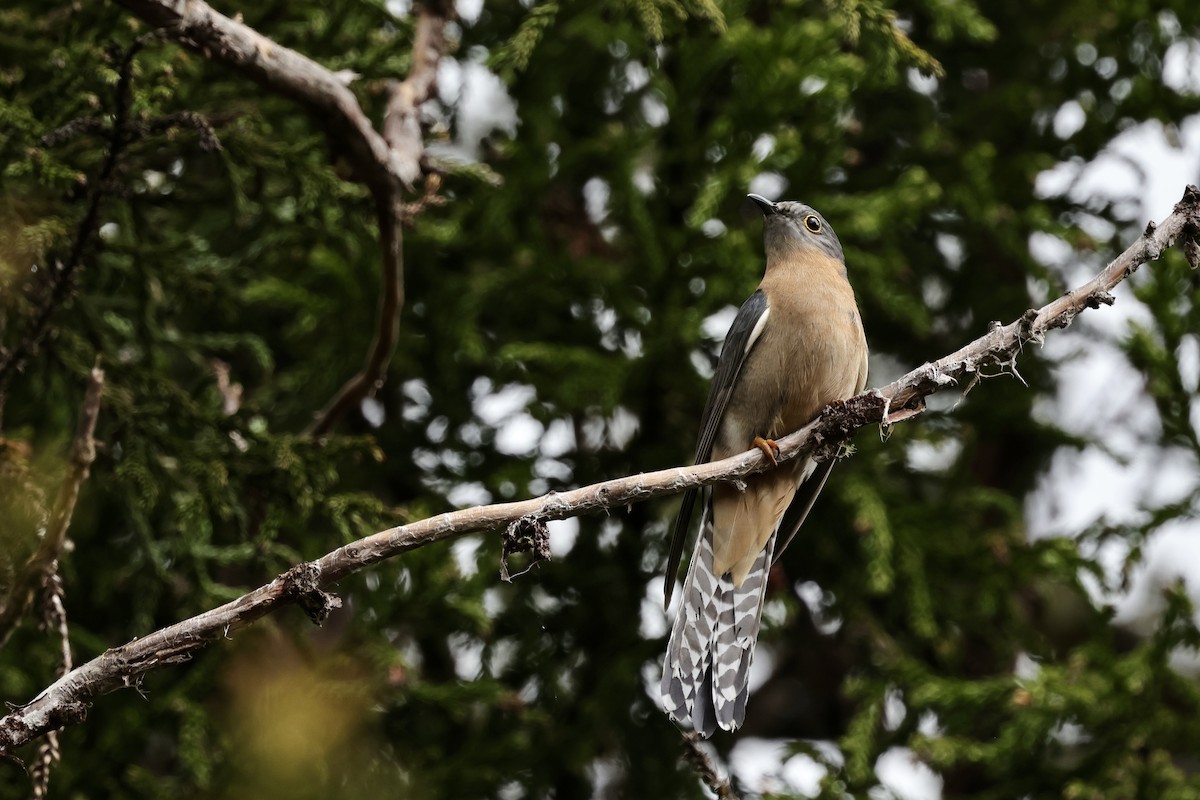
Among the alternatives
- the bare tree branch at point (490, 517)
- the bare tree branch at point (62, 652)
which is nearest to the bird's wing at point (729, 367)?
the bare tree branch at point (490, 517)

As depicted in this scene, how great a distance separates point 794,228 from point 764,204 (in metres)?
0.17

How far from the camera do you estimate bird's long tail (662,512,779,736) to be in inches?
183

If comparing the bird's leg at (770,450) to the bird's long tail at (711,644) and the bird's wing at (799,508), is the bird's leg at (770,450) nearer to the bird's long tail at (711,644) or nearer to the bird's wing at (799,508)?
the bird's wing at (799,508)

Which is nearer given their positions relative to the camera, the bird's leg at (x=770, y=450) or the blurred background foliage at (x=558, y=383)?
the bird's leg at (x=770, y=450)

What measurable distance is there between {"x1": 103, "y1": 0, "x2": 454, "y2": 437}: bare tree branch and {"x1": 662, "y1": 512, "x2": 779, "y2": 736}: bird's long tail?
5.18ft

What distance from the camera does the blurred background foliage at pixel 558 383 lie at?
4.82m

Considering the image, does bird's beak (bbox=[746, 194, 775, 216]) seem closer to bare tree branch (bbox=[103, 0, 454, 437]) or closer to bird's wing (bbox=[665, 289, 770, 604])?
bird's wing (bbox=[665, 289, 770, 604])

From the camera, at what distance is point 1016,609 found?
637cm

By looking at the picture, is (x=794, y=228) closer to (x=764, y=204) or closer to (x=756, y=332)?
(x=764, y=204)

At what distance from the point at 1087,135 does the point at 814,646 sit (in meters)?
3.30

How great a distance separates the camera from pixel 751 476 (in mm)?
5000

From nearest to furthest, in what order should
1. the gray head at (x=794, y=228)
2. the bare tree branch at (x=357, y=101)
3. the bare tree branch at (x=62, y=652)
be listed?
1. the bare tree branch at (x=62, y=652)
2. the bare tree branch at (x=357, y=101)
3. the gray head at (x=794, y=228)

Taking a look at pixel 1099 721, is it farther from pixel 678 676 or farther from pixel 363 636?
pixel 363 636

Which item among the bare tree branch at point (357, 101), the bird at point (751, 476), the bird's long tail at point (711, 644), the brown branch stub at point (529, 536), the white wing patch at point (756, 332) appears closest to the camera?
the brown branch stub at point (529, 536)
